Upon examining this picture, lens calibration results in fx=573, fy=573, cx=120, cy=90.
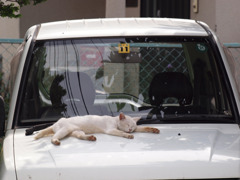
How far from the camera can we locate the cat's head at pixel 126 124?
3660mm

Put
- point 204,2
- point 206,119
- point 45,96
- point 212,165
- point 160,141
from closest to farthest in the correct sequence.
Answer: point 212,165 < point 160,141 < point 206,119 < point 45,96 < point 204,2

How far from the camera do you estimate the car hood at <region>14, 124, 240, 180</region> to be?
3.12 m

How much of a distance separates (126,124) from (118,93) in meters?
0.71

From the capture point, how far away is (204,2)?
1074cm

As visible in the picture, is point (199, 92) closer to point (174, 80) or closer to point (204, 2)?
point (174, 80)

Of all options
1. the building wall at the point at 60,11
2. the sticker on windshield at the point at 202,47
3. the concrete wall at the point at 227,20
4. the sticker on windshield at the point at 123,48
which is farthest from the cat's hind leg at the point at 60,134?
the building wall at the point at 60,11

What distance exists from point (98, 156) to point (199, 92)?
1.47m

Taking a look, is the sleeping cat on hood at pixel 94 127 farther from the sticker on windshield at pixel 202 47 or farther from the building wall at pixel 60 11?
the building wall at pixel 60 11

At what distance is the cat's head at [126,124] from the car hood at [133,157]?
0.10m

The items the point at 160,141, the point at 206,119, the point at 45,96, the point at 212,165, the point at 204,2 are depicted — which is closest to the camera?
the point at 212,165

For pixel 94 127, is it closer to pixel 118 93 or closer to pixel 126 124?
pixel 126 124

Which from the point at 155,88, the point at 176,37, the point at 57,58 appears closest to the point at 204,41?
the point at 176,37

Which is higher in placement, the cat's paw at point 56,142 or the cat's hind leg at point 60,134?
the cat's hind leg at point 60,134

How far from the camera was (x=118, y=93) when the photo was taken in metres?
4.34
